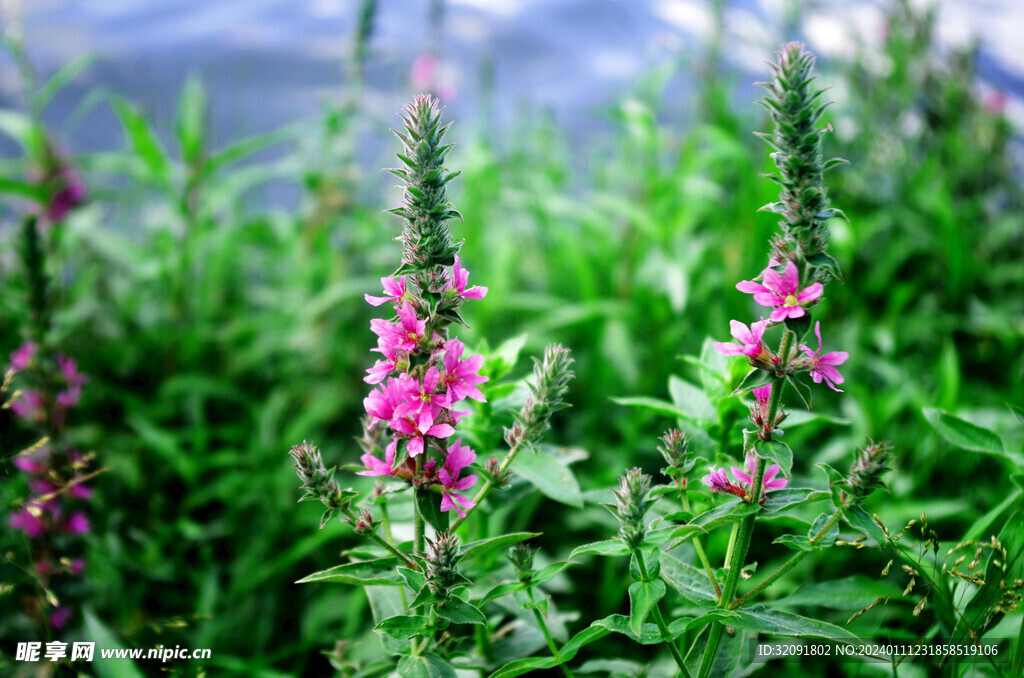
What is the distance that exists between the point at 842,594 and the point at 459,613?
2.36ft

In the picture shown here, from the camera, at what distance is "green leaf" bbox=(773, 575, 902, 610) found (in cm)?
124

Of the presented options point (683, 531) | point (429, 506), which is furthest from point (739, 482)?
point (429, 506)

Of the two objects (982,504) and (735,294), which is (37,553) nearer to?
(735,294)

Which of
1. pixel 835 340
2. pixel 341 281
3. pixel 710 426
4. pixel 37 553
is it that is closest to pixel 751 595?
pixel 710 426

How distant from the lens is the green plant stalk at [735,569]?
1.01 m

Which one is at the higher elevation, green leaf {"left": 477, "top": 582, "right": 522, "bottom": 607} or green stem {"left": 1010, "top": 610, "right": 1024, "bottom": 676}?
green leaf {"left": 477, "top": 582, "right": 522, "bottom": 607}

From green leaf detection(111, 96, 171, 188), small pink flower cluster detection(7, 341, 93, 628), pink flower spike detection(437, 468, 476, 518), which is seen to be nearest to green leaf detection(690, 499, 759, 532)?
pink flower spike detection(437, 468, 476, 518)

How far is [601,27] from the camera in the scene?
533 centimetres

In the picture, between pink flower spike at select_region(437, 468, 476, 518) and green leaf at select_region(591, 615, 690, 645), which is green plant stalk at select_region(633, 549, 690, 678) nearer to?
green leaf at select_region(591, 615, 690, 645)

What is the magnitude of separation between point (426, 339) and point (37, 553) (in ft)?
4.77

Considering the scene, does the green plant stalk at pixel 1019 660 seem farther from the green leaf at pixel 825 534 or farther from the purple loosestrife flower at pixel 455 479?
the purple loosestrife flower at pixel 455 479

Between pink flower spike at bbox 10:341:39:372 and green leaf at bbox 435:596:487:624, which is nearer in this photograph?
green leaf at bbox 435:596:487:624

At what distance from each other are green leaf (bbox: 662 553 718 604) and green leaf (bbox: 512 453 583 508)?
0.17 meters

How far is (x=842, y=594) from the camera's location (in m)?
1.25
